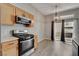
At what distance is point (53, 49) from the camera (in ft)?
7.51

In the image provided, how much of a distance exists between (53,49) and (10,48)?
993 mm

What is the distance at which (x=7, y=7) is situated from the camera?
7.11 feet

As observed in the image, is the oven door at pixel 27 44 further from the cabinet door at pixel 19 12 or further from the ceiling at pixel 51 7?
the ceiling at pixel 51 7

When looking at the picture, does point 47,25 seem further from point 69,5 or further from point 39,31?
point 69,5

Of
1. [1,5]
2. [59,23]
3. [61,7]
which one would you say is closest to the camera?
[1,5]

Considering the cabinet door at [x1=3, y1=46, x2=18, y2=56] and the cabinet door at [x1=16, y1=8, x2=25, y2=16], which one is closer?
the cabinet door at [x1=3, y1=46, x2=18, y2=56]

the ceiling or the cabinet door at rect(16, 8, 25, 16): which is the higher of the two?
the ceiling

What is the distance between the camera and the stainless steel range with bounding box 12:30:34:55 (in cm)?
229

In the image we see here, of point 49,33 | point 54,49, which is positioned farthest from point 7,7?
point 54,49

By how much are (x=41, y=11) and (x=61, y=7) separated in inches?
18.9

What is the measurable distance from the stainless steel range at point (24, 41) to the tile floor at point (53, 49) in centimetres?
26

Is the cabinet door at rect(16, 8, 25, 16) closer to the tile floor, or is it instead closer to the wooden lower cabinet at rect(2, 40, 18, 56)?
the wooden lower cabinet at rect(2, 40, 18, 56)

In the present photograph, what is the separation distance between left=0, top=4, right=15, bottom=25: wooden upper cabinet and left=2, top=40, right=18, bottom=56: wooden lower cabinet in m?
0.49

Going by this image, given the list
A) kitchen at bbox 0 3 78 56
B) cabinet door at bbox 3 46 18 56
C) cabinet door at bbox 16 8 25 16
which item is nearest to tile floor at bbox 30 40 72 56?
kitchen at bbox 0 3 78 56
